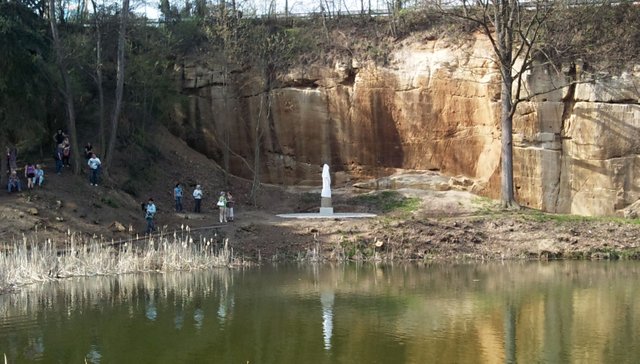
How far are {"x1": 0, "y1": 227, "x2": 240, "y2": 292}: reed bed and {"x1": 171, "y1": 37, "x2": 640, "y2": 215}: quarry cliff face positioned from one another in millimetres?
11931

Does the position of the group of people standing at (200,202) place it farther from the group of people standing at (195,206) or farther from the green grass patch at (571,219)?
the green grass patch at (571,219)

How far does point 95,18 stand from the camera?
3419cm

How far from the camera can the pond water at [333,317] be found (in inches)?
559

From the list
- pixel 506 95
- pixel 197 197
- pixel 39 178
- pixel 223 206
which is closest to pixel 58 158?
pixel 39 178

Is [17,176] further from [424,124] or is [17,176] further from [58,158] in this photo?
[424,124]

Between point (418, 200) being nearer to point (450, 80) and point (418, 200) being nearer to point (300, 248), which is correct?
point (450, 80)

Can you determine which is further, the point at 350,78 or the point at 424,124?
the point at 350,78

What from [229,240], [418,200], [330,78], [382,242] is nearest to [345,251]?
[382,242]

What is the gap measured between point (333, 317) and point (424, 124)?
20860 mm

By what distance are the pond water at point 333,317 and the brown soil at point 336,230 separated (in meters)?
2.56

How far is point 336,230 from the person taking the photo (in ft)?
94.3

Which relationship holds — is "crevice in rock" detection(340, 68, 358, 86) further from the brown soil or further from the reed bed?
the reed bed

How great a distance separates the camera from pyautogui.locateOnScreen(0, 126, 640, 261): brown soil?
27.1 meters

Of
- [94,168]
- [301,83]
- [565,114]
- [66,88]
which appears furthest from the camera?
[301,83]
